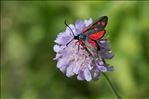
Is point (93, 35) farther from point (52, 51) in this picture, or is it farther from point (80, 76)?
point (52, 51)

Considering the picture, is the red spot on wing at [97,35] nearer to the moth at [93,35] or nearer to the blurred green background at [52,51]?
the moth at [93,35]

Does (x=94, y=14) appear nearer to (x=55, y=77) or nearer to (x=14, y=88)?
(x=55, y=77)

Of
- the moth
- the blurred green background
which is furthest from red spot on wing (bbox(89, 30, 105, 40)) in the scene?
the blurred green background

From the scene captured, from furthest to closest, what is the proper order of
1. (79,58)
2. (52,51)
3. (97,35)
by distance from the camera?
(52,51) < (79,58) < (97,35)

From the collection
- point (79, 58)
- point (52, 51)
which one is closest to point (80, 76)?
point (79, 58)

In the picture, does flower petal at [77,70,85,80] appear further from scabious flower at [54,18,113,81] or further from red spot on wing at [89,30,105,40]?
red spot on wing at [89,30,105,40]

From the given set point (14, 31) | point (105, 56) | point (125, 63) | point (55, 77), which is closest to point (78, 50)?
point (105, 56)
